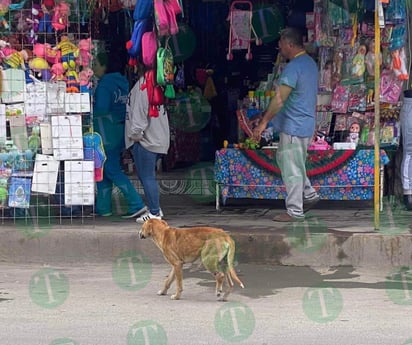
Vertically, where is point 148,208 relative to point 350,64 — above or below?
below

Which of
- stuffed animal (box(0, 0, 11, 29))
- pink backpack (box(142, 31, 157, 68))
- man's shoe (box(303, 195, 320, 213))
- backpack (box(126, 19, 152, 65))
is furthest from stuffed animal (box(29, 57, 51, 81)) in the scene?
man's shoe (box(303, 195, 320, 213))

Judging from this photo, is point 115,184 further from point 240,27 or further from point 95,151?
point 240,27

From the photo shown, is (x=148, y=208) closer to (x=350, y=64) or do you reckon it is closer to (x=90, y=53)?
(x=90, y=53)

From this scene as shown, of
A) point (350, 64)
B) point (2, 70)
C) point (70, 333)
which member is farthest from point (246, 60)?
point (70, 333)

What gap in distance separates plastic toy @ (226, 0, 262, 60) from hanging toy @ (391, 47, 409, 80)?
188 cm

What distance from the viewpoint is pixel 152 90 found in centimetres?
869

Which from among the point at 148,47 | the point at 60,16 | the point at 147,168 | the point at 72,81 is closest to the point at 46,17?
the point at 60,16

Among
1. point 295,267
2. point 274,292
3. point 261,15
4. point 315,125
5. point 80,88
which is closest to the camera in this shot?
point 274,292

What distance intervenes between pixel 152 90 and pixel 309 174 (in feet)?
6.56

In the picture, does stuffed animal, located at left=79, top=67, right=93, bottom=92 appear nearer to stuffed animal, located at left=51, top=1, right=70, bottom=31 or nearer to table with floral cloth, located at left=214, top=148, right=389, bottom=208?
stuffed animal, located at left=51, top=1, right=70, bottom=31

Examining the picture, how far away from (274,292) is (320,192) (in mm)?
2372

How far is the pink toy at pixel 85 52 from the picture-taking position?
28.8ft

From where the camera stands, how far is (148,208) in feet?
30.8

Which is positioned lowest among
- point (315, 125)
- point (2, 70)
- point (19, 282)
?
point (19, 282)
